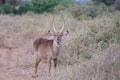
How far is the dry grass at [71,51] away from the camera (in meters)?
Answer: 7.45

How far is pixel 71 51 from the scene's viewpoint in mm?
12430

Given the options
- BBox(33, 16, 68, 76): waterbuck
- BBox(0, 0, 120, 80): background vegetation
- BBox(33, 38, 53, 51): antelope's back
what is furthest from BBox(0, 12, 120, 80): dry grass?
BBox(33, 38, 53, 51): antelope's back

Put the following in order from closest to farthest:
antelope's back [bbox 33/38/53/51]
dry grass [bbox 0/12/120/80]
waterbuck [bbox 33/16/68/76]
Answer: dry grass [bbox 0/12/120/80] < waterbuck [bbox 33/16/68/76] < antelope's back [bbox 33/38/53/51]

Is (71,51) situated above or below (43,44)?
below

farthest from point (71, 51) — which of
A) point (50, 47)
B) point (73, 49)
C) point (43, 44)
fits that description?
point (50, 47)

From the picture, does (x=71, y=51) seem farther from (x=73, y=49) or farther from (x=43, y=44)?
(x=43, y=44)

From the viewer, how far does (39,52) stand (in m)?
11.1

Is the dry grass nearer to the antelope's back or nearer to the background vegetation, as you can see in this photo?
the background vegetation

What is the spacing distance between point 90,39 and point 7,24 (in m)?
7.25

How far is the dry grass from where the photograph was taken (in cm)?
745

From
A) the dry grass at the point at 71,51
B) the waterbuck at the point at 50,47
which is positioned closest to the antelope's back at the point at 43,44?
the waterbuck at the point at 50,47

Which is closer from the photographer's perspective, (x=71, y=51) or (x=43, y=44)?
(x=43, y=44)

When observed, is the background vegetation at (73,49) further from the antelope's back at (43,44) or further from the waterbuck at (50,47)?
the antelope's back at (43,44)

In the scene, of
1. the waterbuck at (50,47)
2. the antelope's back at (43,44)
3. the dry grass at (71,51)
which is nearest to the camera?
the dry grass at (71,51)
